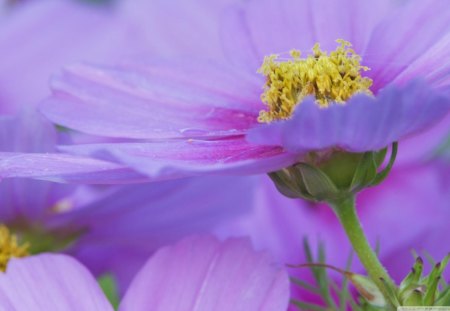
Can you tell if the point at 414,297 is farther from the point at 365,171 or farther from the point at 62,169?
the point at 62,169

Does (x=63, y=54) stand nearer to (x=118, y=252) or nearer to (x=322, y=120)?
(x=118, y=252)

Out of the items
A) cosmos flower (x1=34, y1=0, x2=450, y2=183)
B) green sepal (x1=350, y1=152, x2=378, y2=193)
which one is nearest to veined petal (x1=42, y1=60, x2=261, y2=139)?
cosmos flower (x1=34, y1=0, x2=450, y2=183)

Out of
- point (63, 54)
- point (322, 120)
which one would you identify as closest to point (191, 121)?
point (322, 120)

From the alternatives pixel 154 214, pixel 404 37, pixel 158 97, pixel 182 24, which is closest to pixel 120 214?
pixel 154 214

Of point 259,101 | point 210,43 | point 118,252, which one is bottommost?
point 118,252

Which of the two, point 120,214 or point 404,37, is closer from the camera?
point 404,37
